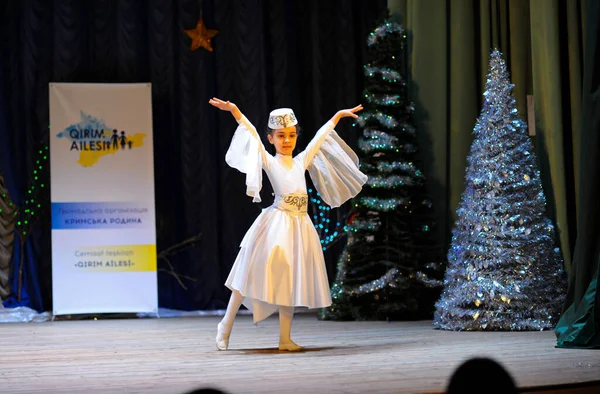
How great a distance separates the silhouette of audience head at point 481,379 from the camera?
5.19 ft

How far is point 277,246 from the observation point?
4.91 m

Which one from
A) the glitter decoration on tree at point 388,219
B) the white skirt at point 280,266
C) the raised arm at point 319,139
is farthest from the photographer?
the glitter decoration on tree at point 388,219

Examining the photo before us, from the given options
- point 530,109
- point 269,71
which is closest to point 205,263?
point 269,71

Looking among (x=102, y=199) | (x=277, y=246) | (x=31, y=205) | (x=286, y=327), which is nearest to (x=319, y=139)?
(x=277, y=246)

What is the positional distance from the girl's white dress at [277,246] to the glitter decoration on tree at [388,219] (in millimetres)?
2180

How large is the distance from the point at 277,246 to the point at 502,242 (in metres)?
2.00

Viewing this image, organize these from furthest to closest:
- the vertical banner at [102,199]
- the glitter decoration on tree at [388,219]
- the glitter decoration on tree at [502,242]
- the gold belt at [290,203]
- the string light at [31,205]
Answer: the string light at [31,205] < the vertical banner at [102,199] < the glitter decoration on tree at [388,219] < the glitter decoration on tree at [502,242] < the gold belt at [290,203]

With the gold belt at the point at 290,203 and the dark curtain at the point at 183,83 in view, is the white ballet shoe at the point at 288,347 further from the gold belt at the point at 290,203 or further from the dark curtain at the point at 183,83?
the dark curtain at the point at 183,83

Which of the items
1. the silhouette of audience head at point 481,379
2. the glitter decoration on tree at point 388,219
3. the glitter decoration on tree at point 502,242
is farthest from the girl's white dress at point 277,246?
the silhouette of audience head at point 481,379

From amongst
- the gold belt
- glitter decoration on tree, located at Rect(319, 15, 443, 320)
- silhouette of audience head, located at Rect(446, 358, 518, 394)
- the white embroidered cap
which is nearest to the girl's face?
the white embroidered cap

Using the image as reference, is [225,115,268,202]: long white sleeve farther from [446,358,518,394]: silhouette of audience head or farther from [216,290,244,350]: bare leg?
[446,358,518,394]: silhouette of audience head

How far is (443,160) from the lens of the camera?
7723 millimetres

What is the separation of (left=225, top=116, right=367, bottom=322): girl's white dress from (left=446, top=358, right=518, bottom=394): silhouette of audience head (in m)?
3.28

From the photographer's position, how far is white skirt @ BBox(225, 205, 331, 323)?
491cm
